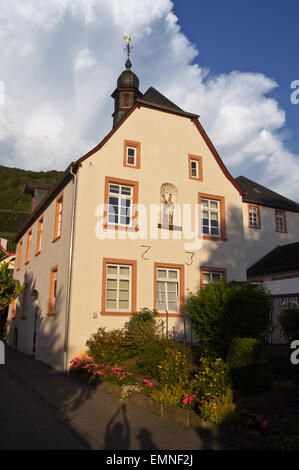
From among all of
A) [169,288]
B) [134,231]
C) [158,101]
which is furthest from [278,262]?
[158,101]

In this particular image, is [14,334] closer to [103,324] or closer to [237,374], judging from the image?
[103,324]

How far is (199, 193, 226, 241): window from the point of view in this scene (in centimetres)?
1659

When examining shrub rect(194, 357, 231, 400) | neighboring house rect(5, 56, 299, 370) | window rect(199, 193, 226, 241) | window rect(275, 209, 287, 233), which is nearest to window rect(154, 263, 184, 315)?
neighboring house rect(5, 56, 299, 370)

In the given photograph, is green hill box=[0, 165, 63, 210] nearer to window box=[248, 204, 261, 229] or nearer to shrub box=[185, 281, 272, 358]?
window box=[248, 204, 261, 229]

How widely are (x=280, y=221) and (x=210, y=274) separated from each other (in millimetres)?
12309

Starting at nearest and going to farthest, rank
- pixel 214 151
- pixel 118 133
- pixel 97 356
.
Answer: pixel 97 356
pixel 118 133
pixel 214 151

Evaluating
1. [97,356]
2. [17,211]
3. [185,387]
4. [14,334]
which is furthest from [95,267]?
[17,211]

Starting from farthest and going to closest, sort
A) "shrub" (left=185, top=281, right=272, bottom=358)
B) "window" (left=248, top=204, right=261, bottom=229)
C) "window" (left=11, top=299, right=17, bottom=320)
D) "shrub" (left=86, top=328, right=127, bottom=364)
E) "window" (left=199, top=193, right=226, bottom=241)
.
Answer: "window" (left=248, top=204, right=261, bottom=229) → "window" (left=11, top=299, right=17, bottom=320) → "window" (left=199, top=193, right=226, bottom=241) → "shrub" (left=86, top=328, right=127, bottom=364) → "shrub" (left=185, top=281, right=272, bottom=358)

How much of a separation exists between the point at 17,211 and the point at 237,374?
65.6 metres

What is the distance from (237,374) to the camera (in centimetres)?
808

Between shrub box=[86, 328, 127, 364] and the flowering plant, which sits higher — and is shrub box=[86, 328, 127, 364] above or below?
above

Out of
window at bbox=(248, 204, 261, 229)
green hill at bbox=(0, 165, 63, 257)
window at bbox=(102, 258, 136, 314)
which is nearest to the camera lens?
window at bbox=(102, 258, 136, 314)

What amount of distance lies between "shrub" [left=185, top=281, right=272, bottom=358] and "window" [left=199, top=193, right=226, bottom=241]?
5.67 m

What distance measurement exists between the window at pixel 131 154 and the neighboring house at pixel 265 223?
1089 centimetres
